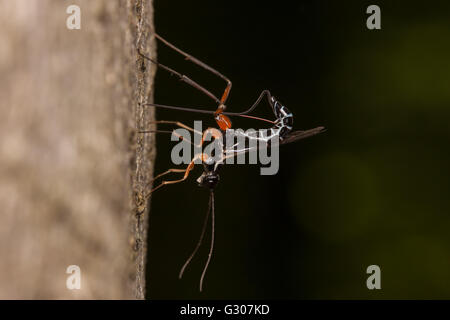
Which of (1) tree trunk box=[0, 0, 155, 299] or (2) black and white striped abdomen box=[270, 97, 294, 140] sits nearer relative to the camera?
(1) tree trunk box=[0, 0, 155, 299]

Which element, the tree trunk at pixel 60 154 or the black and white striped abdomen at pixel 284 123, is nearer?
the tree trunk at pixel 60 154

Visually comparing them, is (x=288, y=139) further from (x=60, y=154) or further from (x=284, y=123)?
(x=60, y=154)

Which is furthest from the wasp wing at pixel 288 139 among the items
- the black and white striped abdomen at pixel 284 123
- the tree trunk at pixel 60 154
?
the tree trunk at pixel 60 154

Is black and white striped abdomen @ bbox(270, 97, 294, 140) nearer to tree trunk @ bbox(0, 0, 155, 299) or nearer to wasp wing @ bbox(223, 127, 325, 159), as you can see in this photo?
wasp wing @ bbox(223, 127, 325, 159)

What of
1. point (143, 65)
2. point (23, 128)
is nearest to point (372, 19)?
point (143, 65)

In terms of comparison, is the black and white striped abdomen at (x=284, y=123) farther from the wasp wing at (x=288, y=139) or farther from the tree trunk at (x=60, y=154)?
the tree trunk at (x=60, y=154)

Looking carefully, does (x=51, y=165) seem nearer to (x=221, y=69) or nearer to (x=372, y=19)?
(x=221, y=69)

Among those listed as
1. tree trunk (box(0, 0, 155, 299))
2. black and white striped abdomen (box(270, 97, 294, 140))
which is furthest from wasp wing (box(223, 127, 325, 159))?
tree trunk (box(0, 0, 155, 299))

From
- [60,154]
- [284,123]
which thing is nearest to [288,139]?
[284,123]
